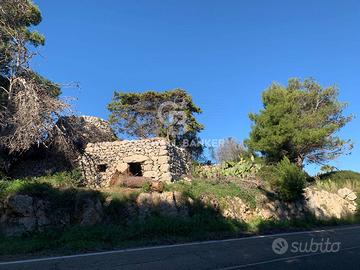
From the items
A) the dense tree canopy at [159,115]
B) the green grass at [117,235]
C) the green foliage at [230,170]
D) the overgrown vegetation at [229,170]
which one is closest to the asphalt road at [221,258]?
the green grass at [117,235]

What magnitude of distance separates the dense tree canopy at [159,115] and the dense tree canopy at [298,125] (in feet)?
22.4

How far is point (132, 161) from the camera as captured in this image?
2100cm

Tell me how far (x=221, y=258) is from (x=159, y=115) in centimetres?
2783

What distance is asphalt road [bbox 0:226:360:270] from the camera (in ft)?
28.4

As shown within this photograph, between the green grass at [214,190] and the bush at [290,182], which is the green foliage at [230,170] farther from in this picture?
the bush at [290,182]

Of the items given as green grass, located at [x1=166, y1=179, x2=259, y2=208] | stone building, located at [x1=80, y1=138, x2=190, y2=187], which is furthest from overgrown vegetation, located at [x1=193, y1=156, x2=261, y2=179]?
green grass, located at [x1=166, y1=179, x2=259, y2=208]

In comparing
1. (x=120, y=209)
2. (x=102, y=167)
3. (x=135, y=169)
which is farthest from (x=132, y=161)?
(x=120, y=209)

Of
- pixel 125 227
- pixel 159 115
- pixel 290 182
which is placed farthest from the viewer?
pixel 159 115

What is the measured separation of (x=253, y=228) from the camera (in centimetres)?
1702

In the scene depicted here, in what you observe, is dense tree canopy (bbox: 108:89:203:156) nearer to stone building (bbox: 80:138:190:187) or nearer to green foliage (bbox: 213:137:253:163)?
green foliage (bbox: 213:137:253:163)

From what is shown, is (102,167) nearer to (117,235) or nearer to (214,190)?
(214,190)

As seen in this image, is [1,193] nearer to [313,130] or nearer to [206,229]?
[206,229]

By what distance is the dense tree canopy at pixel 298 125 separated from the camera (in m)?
28.5

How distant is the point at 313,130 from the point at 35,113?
19.5 m
